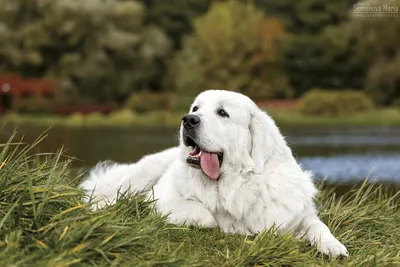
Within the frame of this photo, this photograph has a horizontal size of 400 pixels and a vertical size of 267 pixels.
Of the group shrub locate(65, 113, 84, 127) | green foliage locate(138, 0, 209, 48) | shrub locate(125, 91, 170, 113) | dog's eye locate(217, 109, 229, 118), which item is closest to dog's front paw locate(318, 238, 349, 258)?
dog's eye locate(217, 109, 229, 118)

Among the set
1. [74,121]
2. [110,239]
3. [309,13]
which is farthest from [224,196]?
[309,13]

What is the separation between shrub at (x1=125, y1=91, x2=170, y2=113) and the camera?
31234 millimetres

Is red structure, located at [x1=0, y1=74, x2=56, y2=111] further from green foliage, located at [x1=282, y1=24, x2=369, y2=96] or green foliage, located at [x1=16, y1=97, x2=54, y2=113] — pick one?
green foliage, located at [x1=282, y1=24, x2=369, y2=96]

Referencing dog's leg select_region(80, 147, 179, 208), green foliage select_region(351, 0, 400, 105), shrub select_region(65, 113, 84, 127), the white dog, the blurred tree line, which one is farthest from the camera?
the blurred tree line

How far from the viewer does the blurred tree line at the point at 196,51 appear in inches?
1308

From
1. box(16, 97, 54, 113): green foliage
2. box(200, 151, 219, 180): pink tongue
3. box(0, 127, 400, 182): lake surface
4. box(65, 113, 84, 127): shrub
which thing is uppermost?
box(200, 151, 219, 180): pink tongue

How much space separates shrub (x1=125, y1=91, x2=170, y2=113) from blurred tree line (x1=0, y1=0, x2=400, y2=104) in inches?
58.5

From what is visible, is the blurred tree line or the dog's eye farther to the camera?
the blurred tree line

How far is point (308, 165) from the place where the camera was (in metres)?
13.0

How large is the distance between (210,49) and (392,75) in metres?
9.07

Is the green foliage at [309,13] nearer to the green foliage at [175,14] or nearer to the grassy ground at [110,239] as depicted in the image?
the green foliage at [175,14]

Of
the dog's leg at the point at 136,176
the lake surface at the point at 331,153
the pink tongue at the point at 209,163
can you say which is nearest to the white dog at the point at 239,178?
the pink tongue at the point at 209,163

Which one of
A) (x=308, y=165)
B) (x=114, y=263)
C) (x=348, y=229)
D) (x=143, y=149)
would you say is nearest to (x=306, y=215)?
(x=348, y=229)

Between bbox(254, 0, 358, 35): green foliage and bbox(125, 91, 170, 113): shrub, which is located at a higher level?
bbox(254, 0, 358, 35): green foliage
